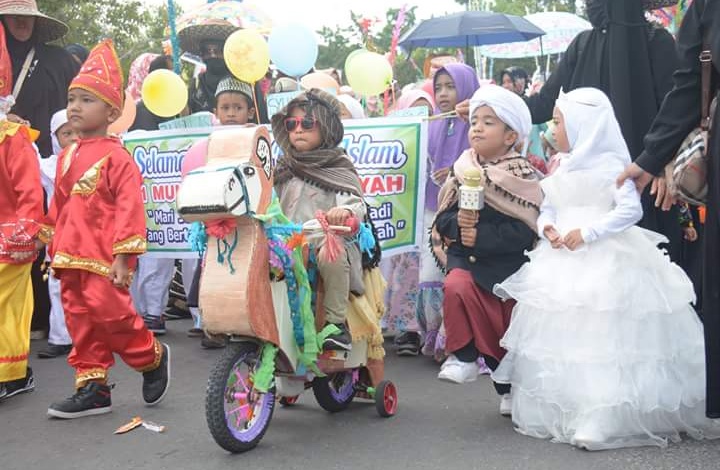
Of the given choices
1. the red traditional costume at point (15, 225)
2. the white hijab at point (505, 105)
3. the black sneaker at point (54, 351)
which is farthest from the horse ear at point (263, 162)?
→ the black sneaker at point (54, 351)

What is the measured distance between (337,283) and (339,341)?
0.31 m

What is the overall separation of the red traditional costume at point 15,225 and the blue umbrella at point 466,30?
6.22 meters

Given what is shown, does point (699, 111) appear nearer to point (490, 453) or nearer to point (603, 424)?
point (603, 424)

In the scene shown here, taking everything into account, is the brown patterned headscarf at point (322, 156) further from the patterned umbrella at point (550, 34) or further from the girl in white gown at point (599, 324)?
the patterned umbrella at point (550, 34)

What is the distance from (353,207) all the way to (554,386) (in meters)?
1.38

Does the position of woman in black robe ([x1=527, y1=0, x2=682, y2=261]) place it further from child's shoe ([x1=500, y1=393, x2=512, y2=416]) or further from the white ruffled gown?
child's shoe ([x1=500, y1=393, x2=512, y2=416])

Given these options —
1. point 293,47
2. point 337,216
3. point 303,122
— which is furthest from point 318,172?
point 293,47

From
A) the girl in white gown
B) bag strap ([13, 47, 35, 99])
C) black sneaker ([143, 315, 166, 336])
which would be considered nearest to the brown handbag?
the girl in white gown

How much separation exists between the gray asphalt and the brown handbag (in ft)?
3.99

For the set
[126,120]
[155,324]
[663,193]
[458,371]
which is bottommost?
[155,324]

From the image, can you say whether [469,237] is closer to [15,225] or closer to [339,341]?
[339,341]

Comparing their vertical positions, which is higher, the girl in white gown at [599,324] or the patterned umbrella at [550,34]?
the patterned umbrella at [550,34]

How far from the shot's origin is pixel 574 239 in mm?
4770

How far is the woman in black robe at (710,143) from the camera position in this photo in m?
4.13
